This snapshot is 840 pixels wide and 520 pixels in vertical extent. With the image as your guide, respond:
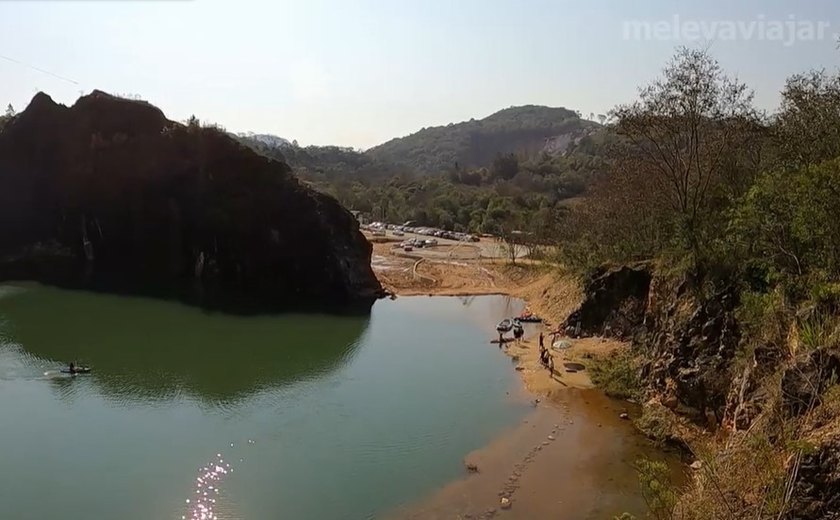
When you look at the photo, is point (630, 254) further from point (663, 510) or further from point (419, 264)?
point (419, 264)

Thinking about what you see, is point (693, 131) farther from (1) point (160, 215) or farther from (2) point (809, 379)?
(1) point (160, 215)

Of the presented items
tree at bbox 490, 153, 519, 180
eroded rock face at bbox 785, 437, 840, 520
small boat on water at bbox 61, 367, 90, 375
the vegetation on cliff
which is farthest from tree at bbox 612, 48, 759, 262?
tree at bbox 490, 153, 519, 180

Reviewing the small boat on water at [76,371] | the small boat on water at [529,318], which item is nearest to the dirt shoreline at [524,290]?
the small boat on water at [529,318]

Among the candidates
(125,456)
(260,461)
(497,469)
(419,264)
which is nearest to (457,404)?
(497,469)

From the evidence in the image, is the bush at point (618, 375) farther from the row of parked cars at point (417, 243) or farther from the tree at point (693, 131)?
the row of parked cars at point (417, 243)

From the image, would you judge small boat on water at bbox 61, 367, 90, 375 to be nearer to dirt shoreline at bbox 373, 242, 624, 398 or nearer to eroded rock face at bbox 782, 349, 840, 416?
dirt shoreline at bbox 373, 242, 624, 398

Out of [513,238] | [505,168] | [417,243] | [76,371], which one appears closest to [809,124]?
[76,371]
